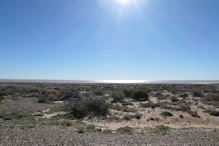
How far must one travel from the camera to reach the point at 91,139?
13.5 meters

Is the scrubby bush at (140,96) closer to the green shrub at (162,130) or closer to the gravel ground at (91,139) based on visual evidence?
the green shrub at (162,130)

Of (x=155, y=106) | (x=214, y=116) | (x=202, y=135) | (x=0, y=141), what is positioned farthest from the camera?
(x=155, y=106)

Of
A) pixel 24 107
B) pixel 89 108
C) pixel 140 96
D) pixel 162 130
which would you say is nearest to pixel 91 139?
pixel 162 130

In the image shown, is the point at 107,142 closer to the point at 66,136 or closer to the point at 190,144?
the point at 66,136

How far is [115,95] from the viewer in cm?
3962

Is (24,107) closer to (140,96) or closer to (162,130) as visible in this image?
(140,96)

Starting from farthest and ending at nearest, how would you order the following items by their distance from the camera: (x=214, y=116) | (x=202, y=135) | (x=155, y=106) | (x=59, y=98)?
(x=59, y=98)
(x=155, y=106)
(x=214, y=116)
(x=202, y=135)

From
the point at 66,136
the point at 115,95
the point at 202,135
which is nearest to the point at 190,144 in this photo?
the point at 202,135

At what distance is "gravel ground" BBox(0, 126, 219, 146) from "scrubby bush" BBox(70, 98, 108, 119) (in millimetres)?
9385

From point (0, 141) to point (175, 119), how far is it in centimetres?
1691

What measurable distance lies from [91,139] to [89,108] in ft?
41.8

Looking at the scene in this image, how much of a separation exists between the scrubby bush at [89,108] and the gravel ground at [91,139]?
9.38 m

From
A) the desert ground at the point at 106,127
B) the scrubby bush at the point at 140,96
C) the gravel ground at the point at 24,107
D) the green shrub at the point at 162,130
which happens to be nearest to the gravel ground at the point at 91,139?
the desert ground at the point at 106,127

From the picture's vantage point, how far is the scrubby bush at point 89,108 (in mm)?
24453
